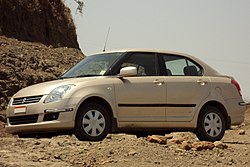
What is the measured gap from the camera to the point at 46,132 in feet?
30.5

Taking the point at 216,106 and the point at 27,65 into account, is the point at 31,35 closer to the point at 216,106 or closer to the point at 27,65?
the point at 27,65

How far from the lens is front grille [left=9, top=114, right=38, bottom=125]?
922cm

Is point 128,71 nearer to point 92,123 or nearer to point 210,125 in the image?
point 92,123

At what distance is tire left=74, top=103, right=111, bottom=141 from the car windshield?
2.40ft

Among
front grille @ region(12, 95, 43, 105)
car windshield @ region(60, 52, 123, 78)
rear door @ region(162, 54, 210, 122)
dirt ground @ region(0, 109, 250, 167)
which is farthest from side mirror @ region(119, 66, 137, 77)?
front grille @ region(12, 95, 43, 105)

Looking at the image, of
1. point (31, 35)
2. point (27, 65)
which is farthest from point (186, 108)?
point (31, 35)

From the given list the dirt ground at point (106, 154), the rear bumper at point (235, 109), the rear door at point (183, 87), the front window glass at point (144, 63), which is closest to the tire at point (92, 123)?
the dirt ground at point (106, 154)

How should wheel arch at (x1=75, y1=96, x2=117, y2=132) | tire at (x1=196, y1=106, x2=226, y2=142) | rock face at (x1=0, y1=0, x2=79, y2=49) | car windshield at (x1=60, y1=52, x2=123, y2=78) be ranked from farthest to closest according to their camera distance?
rock face at (x1=0, y1=0, x2=79, y2=49)
tire at (x1=196, y1=106, x2=226, y2=142)
car windshield at (x1=60, y1=52, x2=123, y2=78)
wheel arch at (x1=75, y1=96, x2=117, y2=132)

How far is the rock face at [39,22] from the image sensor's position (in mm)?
20844

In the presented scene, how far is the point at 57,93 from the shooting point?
9164 millimetres

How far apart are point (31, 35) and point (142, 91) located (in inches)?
484

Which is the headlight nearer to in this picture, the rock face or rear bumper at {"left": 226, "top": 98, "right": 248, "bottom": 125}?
rear bumper at {"left": 226, "top": 98, "right": 248, "bottom": 125}

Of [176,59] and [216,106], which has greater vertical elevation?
[176,59]

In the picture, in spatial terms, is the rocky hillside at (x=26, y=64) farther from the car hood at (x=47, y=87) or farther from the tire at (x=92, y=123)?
the tire at (x=92, y=123)
